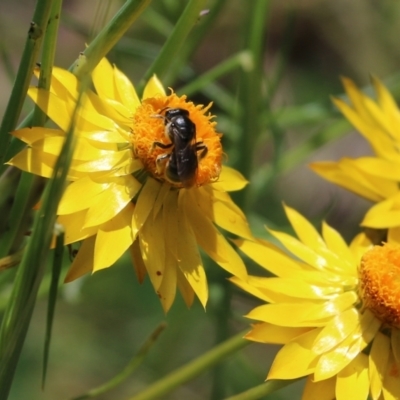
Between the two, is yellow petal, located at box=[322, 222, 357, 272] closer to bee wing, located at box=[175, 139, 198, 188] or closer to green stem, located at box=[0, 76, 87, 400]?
bee wing, located at box=[175, 139, 198, 188]

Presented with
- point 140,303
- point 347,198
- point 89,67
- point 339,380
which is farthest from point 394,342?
point 347,198

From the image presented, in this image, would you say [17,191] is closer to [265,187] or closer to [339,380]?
[339,380]

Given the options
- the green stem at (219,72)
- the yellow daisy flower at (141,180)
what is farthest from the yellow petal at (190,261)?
the green stem at (219,72)

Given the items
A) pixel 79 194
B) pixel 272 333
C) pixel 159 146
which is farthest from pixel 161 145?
pixel 272 333

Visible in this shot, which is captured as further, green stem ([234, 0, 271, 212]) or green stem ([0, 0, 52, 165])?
green stem ([234, 0, 271, 212])

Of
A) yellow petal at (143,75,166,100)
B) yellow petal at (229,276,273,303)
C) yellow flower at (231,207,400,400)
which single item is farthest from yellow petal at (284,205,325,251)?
yellow petal at (143,75,166,100)

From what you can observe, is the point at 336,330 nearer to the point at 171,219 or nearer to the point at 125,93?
the point at 171,219
